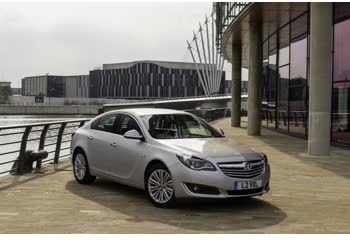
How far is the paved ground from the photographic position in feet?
20.0

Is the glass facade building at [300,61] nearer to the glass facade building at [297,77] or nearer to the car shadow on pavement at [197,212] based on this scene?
the glass facade building at [297,77]

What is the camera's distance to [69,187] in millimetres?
8984

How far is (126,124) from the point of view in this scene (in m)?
8.36

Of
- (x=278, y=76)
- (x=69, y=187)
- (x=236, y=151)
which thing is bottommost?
(x=69, y=187)

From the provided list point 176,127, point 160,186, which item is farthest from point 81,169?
point 160,186

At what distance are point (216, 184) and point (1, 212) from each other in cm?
302

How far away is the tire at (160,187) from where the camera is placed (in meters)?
7.03

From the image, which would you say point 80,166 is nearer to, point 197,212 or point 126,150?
point 126,150

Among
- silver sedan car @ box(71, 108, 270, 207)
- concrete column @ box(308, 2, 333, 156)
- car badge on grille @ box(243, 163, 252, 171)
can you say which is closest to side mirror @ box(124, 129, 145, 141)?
silver sedan car @ box(71, 108, 270, 207)

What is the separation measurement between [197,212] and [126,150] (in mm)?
1691

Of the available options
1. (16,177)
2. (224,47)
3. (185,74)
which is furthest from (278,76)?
(185,74)

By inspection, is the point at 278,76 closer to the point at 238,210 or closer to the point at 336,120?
the point at 336,120

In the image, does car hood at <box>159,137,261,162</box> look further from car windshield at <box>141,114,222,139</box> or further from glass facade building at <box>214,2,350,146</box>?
glass facade building at <box>214,2,350,146</box>

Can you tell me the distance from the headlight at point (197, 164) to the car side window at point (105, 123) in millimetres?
2250
